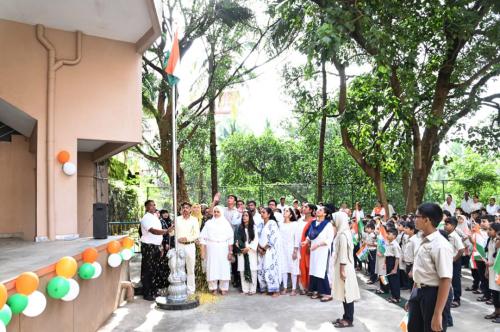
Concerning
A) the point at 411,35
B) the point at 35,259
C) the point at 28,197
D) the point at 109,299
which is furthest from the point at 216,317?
the point at 411,35

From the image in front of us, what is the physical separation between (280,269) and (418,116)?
686 cm

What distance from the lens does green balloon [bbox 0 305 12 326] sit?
3.57 meters

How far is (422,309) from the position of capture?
4.13 m

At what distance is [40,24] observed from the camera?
26.9 ft

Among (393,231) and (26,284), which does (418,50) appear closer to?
(393,231)

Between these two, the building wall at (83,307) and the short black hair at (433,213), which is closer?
the short black hair at (433,213)

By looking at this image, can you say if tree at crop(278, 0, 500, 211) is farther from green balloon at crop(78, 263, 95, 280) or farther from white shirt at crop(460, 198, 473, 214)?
green balloon at crop(78, 263, 95, 280)

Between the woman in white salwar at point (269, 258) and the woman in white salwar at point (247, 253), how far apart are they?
120mm

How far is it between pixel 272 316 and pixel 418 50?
25.2 ft

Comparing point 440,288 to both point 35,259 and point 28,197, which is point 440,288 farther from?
point 28,197

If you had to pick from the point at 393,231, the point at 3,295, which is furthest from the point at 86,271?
the point at 393,231

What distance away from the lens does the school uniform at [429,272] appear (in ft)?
13.1

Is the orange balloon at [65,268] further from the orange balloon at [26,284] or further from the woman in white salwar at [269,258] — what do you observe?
the woman in white salwar at [269,258]

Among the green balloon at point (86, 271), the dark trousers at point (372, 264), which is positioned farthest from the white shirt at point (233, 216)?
the green balloon at point (86, 271)
